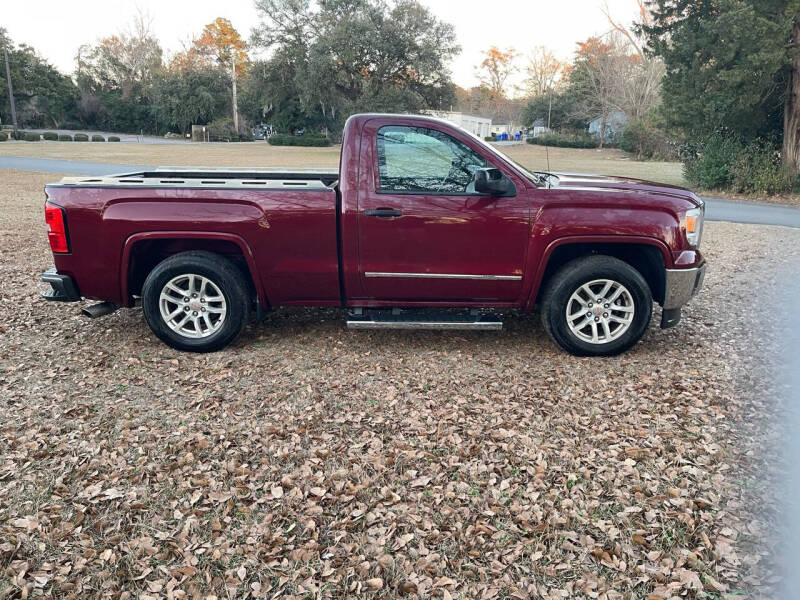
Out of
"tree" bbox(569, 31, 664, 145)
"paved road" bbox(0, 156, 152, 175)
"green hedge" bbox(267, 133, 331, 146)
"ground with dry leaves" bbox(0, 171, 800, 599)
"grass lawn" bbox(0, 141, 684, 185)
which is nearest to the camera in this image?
"ground with dry leaves" bbox(0, 171, 800, 599)

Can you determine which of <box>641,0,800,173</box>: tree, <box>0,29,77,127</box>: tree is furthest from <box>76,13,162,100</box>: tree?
<box>641,0,800,173</box>: tree

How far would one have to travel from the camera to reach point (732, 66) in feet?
50.1

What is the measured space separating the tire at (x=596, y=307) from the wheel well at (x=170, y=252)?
2.62m

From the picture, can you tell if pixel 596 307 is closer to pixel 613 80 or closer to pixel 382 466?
pixel 382 466

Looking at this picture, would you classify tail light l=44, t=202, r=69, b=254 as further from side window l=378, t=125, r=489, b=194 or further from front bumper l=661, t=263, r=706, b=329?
front bumper l=661, t=263, r=706, b=329

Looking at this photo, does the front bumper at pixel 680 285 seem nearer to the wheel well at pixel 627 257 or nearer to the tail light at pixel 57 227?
the wheel well at pixel 627 257

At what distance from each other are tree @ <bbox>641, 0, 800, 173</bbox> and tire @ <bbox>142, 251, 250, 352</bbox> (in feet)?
47.6

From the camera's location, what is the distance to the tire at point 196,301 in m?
5.04

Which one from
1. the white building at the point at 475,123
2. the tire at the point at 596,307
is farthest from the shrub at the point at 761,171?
the white building at the point at 475,123

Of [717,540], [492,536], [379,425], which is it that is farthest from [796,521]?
[379,425]

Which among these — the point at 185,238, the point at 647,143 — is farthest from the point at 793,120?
the point at 647,143

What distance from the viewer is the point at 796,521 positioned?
317 cm

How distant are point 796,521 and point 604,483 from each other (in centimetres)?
95

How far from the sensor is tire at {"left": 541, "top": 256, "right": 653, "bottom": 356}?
5008 millimetres
